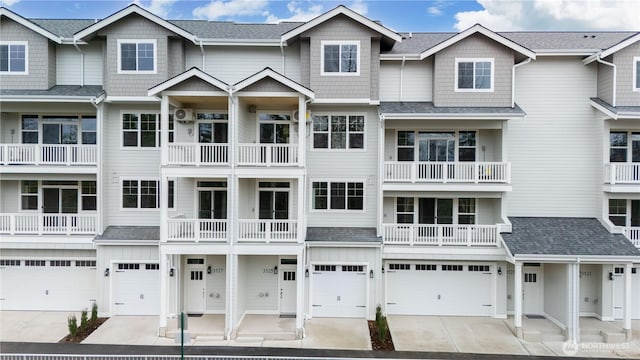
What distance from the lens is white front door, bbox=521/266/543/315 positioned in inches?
582

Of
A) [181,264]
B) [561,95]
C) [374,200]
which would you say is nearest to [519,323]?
[374,200]

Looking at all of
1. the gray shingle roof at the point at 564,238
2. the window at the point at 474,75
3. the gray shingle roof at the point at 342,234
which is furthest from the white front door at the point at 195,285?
the window at the point at 474,75

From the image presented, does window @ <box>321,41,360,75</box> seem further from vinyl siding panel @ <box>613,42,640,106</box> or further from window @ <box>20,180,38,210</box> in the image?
window @ <box>20,180,38,210</box>

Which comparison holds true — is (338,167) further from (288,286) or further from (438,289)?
(438,289)

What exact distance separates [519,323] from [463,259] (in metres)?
2.62

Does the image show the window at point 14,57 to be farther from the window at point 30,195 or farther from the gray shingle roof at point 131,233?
the gray shingle roof at point 131,233

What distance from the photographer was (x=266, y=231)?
42.8 feet

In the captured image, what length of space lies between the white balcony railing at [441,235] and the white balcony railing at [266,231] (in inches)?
141

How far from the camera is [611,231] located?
14.2m

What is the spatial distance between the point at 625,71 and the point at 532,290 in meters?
8.57

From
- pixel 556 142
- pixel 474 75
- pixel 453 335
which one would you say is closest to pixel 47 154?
pixel 453 335

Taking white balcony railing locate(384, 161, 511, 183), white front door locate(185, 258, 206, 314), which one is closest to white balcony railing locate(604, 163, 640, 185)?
white balcony railing locate(384, 161, 511, 183)

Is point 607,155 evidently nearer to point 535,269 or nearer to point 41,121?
point 535,269

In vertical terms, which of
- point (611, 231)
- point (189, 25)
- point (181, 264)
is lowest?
point (181, 264)
